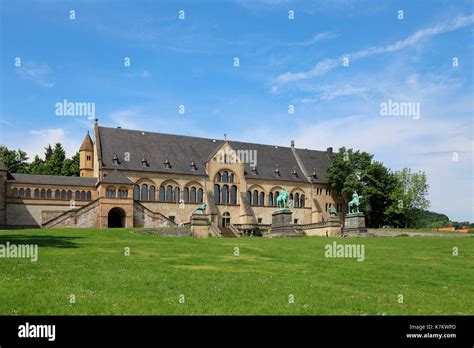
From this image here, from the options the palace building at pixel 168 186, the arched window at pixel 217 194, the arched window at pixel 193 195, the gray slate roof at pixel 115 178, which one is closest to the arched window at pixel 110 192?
the palace building at pixel 168 186

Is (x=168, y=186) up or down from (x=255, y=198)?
up

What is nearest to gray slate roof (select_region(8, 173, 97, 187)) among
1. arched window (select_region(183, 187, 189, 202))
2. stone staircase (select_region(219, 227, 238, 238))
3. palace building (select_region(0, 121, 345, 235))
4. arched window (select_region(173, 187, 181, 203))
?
palace building (select_region(0, 121, 345, 235))

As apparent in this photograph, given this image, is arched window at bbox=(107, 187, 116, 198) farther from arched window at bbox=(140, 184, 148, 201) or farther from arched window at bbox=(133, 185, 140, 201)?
arched window at bbox=(140, 184, 148, 201)

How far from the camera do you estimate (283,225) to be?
2179 inches

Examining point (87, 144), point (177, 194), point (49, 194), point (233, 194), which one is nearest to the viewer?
point (49, 194)

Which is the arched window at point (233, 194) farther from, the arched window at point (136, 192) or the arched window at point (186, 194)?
the arched window at point (136, 192)

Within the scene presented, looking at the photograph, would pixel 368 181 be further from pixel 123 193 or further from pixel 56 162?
pixel 56 162

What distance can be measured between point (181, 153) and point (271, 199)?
49.4ft

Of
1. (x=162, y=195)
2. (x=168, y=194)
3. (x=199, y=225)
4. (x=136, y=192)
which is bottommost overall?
(x=199, y=225)

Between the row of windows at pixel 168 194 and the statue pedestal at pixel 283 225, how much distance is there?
15819 millimetres

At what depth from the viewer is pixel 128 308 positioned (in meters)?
12.0

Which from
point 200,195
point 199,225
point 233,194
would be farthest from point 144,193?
point 199,225
